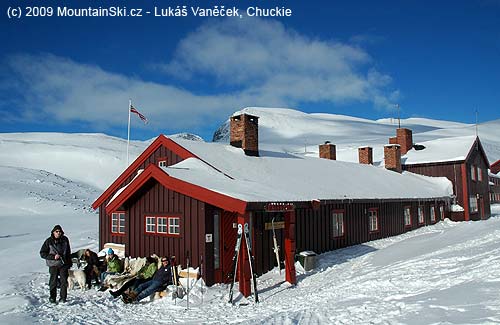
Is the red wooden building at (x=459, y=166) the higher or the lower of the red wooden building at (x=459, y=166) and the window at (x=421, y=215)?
the higher

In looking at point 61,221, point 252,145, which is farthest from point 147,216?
point 61,221

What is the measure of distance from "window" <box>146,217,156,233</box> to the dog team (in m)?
1.05

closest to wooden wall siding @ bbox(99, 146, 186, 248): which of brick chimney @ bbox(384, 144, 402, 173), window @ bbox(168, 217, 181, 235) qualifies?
window @ bbox(168, 217, 181, 235)

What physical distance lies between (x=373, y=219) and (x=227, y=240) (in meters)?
9.92

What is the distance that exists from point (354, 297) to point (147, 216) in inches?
281

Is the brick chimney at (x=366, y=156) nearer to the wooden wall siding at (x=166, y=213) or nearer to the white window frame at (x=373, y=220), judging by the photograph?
the white window frame at (x=373, y=220)

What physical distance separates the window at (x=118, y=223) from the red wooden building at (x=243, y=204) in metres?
0.04

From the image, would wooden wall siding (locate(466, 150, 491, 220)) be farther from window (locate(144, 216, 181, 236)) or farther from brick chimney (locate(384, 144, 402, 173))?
window (locate(144, 216, 181, 236))

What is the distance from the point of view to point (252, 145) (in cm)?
1866

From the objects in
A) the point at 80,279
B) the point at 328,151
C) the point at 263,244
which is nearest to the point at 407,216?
the point at 328,151

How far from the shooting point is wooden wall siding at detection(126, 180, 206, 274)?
12084 mm

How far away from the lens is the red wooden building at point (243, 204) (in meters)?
12.0

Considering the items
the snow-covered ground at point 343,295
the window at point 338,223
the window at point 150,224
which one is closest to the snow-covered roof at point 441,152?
the snow-covered ground at point 343,295

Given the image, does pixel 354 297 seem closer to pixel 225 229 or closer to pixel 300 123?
pixel 225 229
